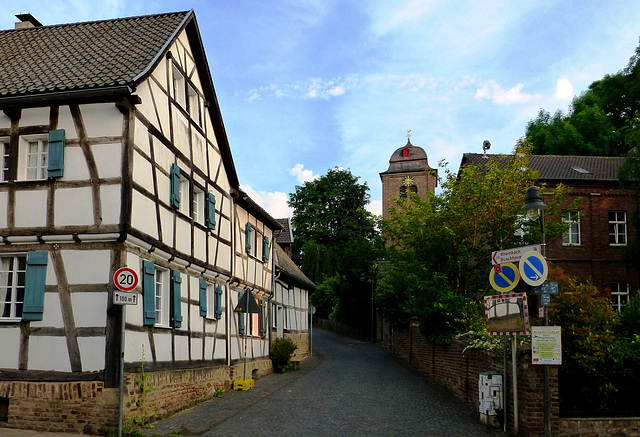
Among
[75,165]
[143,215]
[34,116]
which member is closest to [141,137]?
[75,165]

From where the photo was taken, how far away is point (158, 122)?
1437cm

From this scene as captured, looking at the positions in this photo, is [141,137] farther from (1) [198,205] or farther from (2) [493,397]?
(2) [493,397]

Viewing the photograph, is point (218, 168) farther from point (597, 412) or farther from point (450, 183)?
point (597, 412)

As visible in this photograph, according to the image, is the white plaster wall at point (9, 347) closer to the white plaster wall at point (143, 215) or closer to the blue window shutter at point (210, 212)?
the white plaster wall at point (143, 215)

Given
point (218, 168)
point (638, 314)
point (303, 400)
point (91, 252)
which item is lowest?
point (303, 400)

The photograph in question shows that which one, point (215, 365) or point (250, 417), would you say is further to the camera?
point (215, 365)

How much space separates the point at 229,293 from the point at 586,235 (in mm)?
21420

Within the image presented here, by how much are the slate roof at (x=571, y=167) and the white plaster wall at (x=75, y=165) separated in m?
24.1

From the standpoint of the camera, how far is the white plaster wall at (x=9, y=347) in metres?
12.3

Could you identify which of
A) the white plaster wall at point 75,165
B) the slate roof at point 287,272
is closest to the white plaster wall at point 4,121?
the white plaster wall at point 75,165

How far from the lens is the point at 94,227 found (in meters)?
12.4

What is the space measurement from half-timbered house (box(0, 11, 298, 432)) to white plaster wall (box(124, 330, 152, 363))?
38 millimetres

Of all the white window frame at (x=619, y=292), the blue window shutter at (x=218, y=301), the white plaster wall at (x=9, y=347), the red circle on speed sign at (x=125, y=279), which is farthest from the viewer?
the white window frame at (x=619, y=292)

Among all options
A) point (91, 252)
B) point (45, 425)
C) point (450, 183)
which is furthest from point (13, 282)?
point (450, 183)
